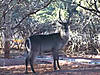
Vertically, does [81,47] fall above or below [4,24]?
below

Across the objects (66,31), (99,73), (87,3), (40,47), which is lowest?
(99,73)

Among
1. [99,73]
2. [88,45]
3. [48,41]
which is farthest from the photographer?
[88,45]

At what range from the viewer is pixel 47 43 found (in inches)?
412

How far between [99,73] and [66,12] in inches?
298

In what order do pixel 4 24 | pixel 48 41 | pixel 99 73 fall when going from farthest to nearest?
pixel 48 41 < pixel 4 24 < pixel 99 73

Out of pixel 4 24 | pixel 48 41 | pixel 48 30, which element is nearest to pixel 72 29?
pixel 48 30

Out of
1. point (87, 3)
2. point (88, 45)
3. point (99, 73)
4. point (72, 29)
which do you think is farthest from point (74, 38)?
point (99, 73)

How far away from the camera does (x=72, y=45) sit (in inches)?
743

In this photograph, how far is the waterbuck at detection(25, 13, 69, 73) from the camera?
9695 mm

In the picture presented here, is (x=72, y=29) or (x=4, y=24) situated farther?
(x=72, y=29)

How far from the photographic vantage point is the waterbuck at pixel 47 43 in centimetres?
970

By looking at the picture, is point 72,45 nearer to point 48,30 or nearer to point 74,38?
point 74,38

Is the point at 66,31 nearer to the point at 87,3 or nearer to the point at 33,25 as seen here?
the point at 87,3

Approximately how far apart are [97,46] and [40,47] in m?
9.78
